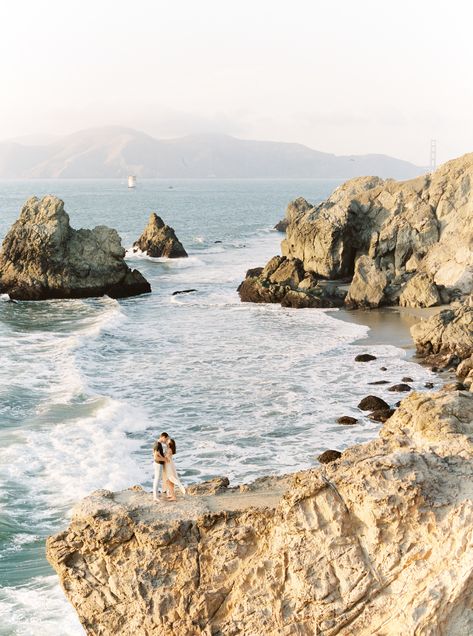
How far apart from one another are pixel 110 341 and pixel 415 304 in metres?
18.8

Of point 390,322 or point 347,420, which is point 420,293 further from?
point 347,420

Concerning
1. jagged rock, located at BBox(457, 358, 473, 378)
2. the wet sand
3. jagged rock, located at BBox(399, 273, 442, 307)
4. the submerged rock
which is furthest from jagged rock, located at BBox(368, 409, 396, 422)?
jagged rock, located at BBox(399, 273, 442, 307)

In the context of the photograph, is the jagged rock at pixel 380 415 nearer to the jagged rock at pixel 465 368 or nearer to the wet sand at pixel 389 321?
the jagged rock at pixel 465 368

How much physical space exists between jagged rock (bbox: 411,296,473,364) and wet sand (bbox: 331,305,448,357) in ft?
3.36

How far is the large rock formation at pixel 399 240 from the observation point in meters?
50.6

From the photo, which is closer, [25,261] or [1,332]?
[1,332]

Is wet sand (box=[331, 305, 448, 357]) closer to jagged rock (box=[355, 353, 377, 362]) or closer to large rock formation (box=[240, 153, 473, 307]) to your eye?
large rock formation (box=[240, 153, 473, 307])

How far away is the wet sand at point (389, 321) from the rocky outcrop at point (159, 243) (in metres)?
34.0

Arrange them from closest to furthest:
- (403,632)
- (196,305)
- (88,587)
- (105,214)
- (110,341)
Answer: (403,632)
(88,587)
(110,341)
(196,305)
(105,214)

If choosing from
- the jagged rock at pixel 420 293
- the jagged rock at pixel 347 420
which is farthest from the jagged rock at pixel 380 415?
the jagged rock at pixel 420 293

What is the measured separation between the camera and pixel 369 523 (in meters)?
11.3

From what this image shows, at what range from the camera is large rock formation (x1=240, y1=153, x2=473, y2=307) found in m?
50.6

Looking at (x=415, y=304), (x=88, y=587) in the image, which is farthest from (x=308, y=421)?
(x=415, y=304)

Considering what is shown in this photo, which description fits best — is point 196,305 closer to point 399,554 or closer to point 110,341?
point 110,341
